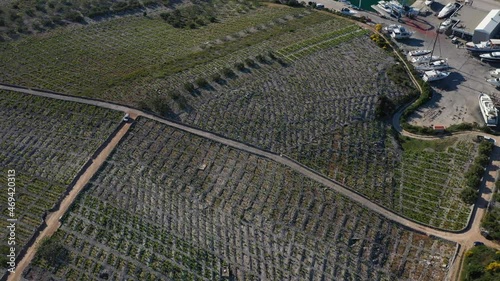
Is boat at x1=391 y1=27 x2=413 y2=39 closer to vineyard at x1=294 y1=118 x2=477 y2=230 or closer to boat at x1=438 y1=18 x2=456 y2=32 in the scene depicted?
boat at x1=438 y1=18 x2=456 y2=32

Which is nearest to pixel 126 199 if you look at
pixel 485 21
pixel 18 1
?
pixel 18 1

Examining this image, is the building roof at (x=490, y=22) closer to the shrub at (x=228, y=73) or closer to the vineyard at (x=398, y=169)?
the vineyard at (x=398, y=169)

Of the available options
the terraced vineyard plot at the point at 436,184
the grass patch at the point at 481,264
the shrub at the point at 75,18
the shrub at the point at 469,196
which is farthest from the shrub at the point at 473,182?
the shrub at the point at 75,18

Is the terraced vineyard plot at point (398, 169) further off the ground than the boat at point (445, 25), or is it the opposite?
the boat at point (445, 25)

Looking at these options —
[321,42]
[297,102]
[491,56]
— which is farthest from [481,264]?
[321,42]

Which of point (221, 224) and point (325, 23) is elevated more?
point (325, 23)

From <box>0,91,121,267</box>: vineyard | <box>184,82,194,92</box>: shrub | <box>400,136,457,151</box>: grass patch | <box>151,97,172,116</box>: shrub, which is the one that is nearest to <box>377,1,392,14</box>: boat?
<box>400,136,457,151</box>: grass patch

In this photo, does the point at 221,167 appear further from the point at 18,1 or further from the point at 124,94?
the point at 18,1
